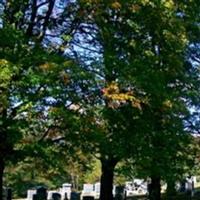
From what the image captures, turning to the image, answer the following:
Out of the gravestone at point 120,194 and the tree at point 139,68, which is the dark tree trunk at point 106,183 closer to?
the tree at point 139,68

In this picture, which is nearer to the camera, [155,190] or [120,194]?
[155,190]

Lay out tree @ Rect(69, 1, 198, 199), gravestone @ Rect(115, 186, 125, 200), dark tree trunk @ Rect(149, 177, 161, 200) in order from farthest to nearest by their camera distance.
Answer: gravestone @ Rect(115, 186, 125, 200), dark tree trunk @ Rect(149, 177, 161, 200), tree @ Rect(69, 1, 198, 199)

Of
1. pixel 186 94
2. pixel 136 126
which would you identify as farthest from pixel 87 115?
pixel 186 94

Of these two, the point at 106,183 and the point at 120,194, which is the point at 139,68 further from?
the point at 120,194

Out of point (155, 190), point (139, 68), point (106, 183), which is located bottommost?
point (155, 190)

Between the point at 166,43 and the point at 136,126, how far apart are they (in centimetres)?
402

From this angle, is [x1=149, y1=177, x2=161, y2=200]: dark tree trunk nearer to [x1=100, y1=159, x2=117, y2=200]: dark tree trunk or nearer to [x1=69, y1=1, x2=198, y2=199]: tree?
[x1=100, y1=159, x2=117, y2=200]: dark tree trunk

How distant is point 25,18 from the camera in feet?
68.3

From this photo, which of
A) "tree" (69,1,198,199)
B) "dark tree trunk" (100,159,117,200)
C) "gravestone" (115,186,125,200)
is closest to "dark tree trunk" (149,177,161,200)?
"dark tree trunk" (100,159,117,200)

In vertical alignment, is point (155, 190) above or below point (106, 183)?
below

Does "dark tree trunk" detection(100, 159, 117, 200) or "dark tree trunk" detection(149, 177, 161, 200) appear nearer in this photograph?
"dark tree trunk" detection(100, 159, 117, 200)

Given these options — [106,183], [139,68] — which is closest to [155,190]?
[106,183]

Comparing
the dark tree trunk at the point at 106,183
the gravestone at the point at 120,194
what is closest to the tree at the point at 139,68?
the dark tree trunk at the point at 106,183

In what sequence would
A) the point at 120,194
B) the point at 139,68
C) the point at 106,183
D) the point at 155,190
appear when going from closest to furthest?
the point at 139,68
the point at 106,183
the point at 155,190
the point at 120,194
